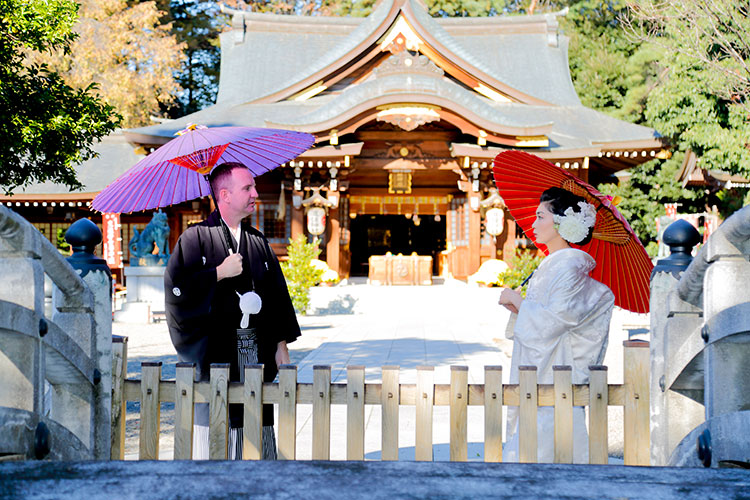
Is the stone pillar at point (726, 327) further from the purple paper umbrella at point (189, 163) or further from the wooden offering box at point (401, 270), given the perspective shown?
the wooden offering box at point (401, 270)

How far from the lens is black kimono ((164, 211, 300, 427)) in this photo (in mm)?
3182

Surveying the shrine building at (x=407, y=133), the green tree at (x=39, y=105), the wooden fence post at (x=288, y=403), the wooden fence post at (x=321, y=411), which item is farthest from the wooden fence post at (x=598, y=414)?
the shrine building at (x=407, y=133)

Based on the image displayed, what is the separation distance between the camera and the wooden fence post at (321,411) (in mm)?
2850

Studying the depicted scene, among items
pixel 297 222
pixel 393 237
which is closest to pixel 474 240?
pixel 297 222

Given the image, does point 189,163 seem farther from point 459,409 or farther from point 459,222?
point 459,222

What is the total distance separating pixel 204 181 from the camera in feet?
12.2

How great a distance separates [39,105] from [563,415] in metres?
9.65

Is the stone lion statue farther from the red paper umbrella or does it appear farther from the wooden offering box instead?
the red paper umbrella

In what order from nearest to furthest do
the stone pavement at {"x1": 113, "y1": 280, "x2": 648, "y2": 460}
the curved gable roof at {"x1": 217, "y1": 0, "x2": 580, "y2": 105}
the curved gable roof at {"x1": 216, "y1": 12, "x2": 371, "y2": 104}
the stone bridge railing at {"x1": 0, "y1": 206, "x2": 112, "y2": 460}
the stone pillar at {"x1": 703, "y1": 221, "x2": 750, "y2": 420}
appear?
1. the stone bridge railing at {"x1": 0, "y1": 206, "x2": 112, "y2": 460}
2. the stone pillar at {"x1": 703, "y1": 221, "x2": 750, "y2": 420}
3. the stone pavement at {"x1": 113, "y1": 280, "x2": 648, "y2": 460}
4. the curved gable roof at {"x1": 217, "y1": 0, "x2": 580, "y2": 105}
5. the curved gable roof at {"x1": 216, "y1": 12, "x2": 371, "y2": 104}

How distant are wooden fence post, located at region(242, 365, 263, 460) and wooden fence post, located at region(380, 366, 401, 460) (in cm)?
50

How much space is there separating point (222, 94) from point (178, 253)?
742 inches

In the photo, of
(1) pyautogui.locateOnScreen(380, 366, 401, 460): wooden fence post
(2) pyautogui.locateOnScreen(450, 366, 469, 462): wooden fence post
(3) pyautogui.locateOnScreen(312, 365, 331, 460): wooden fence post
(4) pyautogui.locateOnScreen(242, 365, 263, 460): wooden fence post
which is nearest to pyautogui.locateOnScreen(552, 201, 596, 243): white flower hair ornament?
(2) pyautogui.locateOnScreen(450, 366, 469, 462): wooden fence post

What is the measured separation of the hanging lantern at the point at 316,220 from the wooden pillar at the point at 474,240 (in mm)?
3553

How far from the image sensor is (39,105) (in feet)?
33.3
